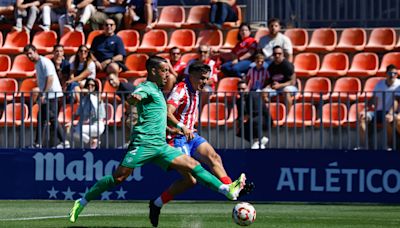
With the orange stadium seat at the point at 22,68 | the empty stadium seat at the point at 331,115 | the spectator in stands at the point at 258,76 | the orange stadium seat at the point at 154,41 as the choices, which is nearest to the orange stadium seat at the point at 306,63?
the spectator in stands at the point at 258,76

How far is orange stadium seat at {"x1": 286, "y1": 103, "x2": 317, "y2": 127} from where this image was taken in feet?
63.0

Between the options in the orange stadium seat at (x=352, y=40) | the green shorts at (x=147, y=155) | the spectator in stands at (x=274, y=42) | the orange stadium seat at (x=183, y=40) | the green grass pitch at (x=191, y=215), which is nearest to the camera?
the green shorts at (x=147, y=155)

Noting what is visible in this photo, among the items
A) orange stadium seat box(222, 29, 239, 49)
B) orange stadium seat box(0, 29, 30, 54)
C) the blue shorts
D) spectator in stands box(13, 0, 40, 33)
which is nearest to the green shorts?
the blue shorts

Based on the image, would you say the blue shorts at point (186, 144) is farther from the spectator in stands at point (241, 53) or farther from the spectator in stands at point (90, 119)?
the spectator in stands at point (241, 53)

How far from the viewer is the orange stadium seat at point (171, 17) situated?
81.9 feet

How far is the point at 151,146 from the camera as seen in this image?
1327cm

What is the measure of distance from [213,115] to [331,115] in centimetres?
193

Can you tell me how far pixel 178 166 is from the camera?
1334 cm

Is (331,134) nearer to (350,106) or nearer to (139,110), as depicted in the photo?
(350,106)

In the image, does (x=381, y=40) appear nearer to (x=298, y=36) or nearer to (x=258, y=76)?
(x=298, y=36)

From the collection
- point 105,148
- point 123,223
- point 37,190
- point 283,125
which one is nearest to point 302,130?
point 283,125

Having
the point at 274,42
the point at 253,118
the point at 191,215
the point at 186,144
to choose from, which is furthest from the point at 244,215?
the point at 274,42

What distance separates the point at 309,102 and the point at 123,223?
6168mm

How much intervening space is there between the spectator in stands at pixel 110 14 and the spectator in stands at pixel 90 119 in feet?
17.3
